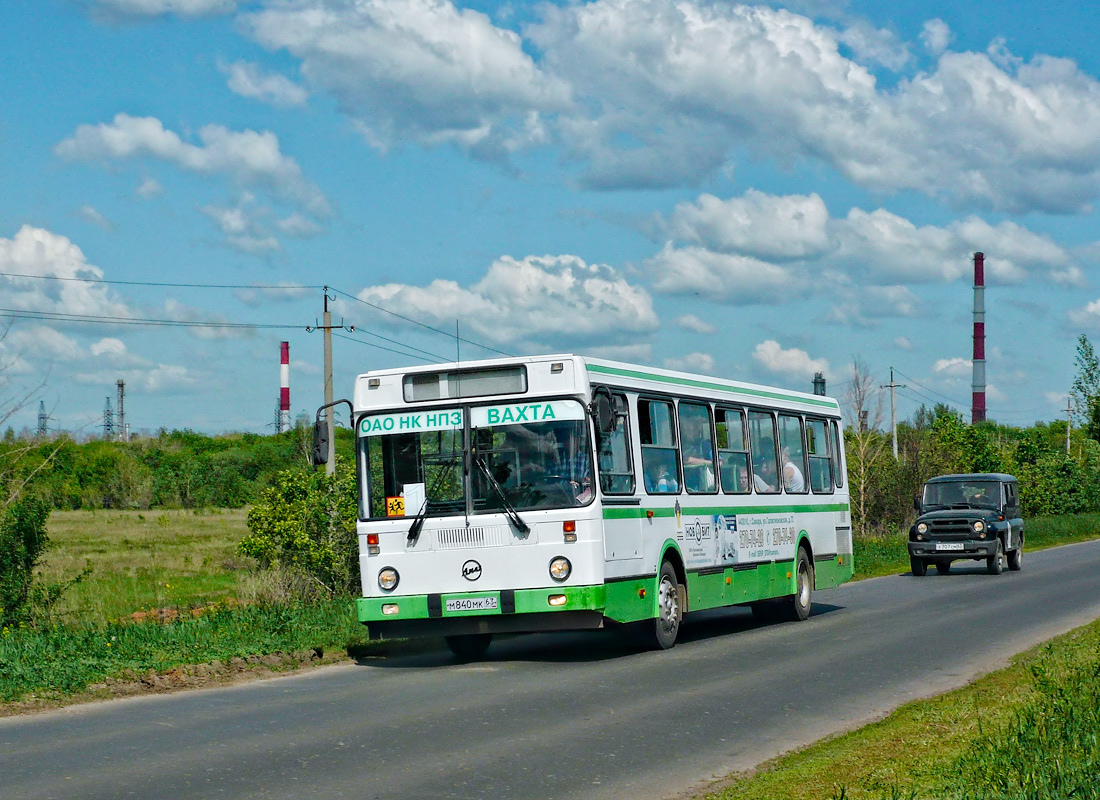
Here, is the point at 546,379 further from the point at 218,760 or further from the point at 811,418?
the point at 811,418

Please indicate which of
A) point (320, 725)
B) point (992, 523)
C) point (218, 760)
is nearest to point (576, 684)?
point (320, 725)

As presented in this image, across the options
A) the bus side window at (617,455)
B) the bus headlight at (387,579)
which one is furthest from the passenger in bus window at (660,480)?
the bus headlight at (387,579)

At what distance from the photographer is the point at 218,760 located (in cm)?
870

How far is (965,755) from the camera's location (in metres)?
7.68

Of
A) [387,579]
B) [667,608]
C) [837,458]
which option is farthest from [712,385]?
[387,579]

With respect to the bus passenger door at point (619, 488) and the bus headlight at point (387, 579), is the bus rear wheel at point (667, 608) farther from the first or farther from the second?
the bus headlight at point (387, 579)

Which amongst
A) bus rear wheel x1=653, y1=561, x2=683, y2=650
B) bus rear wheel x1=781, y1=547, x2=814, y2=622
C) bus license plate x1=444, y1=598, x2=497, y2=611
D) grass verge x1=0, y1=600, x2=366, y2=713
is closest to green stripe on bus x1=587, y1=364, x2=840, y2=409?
bus rear wheel x1=653, y1=561, x2=683, y2=650

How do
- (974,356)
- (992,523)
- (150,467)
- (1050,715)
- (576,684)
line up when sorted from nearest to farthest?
(1050,715), (576,684), (992,523), (974,356), (150,467)

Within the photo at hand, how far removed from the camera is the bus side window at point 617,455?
14211 mm

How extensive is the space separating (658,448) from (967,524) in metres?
16.7

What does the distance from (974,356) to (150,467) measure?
60713 mm

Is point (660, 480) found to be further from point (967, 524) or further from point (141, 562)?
point (141, 562)

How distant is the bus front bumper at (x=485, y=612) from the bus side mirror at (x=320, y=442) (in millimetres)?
1625

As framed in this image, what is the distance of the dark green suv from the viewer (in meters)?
30.2
